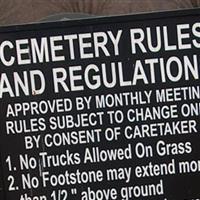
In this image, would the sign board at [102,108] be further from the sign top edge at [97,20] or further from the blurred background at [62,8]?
the blurred background at [62,8]

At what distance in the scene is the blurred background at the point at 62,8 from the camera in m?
4.27

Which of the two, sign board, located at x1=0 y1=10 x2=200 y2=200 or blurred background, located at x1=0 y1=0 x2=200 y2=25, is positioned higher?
blurred background, located at x1=0 y1=0 x2=200 y2=25

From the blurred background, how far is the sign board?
1649 millimetres

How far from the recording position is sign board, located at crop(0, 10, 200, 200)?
2639 mm

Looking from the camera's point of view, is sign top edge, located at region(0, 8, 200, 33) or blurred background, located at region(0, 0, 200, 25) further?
blurred background, located at region(0, 0, 200, 25)

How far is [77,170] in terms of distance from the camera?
2703mm

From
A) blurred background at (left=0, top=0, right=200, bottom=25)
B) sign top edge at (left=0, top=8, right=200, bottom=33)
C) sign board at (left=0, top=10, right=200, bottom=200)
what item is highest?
blurred background at (left=0, top=0, right=200, bottom=25)

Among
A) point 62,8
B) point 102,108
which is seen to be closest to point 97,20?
point 102,108

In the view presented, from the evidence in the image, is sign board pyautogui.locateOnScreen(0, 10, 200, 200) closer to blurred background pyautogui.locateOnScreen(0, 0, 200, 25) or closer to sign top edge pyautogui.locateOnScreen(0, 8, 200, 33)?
sign top edge pyautogui.locateOnScreen(0, 8, 200, 33)

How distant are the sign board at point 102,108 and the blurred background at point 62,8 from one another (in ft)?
5.41

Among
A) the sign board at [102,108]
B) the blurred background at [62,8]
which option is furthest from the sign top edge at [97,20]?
the blurred background at [62,8]

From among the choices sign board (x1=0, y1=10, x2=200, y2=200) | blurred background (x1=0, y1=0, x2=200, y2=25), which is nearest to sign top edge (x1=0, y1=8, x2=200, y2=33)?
sign board (x1=0, y1=10, x2=200, y2=200)

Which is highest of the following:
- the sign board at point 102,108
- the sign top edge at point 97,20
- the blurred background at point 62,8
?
the blurred background at point 62,8

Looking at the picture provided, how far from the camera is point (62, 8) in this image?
432 cm
